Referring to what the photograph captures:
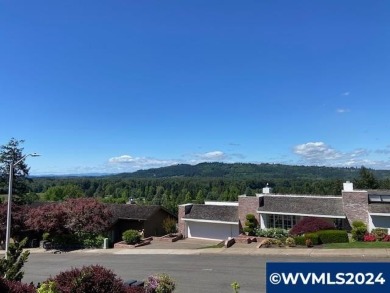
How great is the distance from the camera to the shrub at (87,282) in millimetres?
10367

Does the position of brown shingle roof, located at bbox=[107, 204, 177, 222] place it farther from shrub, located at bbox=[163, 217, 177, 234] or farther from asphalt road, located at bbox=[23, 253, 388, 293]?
asphalt road, located at bbox=[23, 253, 388, 293]

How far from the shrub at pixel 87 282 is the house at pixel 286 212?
31169mm

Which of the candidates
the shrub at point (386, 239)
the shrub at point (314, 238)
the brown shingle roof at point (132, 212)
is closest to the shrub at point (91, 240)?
the brown shingle roof at point (132, 212)

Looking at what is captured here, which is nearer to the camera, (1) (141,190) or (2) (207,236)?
(2) (207,236)

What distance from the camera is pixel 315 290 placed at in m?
6.69

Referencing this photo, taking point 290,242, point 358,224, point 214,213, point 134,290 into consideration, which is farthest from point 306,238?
point 134,290

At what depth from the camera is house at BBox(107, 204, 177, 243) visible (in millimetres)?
45500

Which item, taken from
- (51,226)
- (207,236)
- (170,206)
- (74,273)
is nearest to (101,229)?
(51,226)

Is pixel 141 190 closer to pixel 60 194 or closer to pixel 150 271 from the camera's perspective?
pixel 60 194

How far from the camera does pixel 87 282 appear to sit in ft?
34.6

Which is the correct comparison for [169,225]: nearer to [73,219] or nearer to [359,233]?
[73,219]

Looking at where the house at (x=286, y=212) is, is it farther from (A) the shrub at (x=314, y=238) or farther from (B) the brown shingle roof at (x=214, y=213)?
(A) the shrub at (x=314, y=238)

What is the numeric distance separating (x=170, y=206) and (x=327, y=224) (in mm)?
62999

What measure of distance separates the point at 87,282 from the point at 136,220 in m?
35.9
